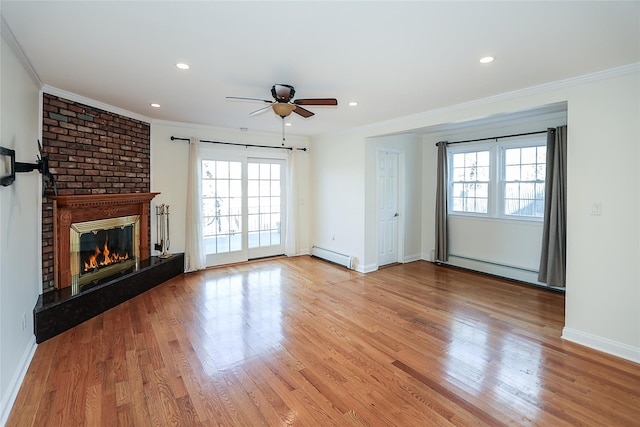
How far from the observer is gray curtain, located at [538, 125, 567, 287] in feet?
13.9

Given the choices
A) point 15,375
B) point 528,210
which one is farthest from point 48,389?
point 528,210

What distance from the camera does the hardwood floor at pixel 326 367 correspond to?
6.79ft

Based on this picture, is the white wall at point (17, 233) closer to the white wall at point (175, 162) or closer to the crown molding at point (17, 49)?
the crown molding at point (17, 49)

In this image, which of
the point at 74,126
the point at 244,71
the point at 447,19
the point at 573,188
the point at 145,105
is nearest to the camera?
the point at 447,19

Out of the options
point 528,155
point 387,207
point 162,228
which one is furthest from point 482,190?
point 162,228

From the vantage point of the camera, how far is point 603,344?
289 centimetres

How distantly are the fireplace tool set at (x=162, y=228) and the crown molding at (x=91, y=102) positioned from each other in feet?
4.55

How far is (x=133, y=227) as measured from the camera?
4.72 meters

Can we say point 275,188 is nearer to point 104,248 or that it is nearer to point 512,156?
point 104,248

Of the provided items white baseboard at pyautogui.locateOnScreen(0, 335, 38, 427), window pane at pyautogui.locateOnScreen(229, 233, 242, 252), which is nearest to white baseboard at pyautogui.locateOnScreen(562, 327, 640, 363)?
white baseboard at pyautogui.locateOnScreen(0, 335, 38, 427)

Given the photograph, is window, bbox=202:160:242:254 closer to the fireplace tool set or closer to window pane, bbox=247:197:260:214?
window pane, bbox=247:197:260:214

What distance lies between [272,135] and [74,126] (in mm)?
3248

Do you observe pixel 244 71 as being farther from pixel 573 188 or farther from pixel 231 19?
pixel 573 188

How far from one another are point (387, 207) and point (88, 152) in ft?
15.3
